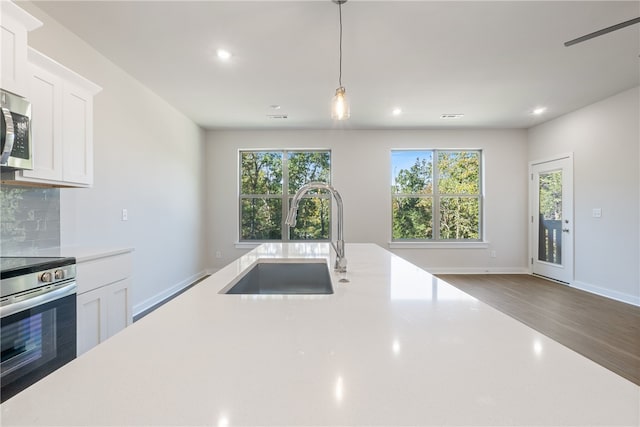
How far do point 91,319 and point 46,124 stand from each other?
47.4 inches

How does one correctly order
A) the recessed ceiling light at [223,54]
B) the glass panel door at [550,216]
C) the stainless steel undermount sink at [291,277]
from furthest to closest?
the glass panel door at [550,216] → the recessed ceiling light at [223,54] → the stainless steel undermount sink at [291,277]

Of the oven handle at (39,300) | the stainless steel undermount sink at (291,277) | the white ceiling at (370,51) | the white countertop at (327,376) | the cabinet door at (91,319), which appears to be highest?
the white ceiling at (370,51)

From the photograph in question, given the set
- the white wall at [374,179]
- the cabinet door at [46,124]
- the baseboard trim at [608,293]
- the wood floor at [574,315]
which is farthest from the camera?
the white wall at [374,179]

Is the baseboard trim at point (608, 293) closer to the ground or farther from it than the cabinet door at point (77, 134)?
closer to the ground

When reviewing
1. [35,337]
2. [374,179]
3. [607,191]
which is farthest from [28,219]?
[607,191]

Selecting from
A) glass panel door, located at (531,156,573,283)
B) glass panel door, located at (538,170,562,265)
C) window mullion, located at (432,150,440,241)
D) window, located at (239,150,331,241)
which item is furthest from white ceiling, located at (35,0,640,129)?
window mullion, located at (432,150,440,241)

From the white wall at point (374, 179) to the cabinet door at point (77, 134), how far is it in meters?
3.00

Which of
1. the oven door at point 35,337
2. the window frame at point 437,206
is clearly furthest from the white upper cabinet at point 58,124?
the window frame at point 437,206

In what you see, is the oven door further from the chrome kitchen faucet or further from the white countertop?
the chrome kitchen faucet

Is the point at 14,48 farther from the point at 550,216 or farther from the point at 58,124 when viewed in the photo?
the point at 550,216

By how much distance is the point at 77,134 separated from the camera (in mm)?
1957

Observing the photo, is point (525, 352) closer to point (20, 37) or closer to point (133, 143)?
point (20, 37)

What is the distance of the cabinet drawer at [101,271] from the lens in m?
1.66

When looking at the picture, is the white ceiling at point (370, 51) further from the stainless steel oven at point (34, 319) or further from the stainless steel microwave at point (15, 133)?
the stainless steel oven at point (34, 319)
